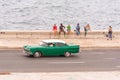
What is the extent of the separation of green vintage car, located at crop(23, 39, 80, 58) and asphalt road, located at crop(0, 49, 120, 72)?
38 cm

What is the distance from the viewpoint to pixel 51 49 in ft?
106

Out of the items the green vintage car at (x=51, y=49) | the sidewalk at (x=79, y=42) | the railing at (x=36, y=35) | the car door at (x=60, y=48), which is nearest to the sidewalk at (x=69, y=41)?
the sidewalk at (x=79, y=42)

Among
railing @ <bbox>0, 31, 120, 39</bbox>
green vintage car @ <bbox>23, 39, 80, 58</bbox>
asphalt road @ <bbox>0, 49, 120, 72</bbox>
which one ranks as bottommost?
asphalt road @ <bbox>0, 49, 120, 72</bbox>

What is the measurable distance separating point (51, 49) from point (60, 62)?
7.25 ft

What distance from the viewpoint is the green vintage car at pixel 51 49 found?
31828mm

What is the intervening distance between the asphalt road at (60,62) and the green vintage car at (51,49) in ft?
1.26

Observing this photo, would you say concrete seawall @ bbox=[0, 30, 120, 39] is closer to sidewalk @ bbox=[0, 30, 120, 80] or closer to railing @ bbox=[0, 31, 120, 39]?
railing @ bbox=[0, 31, 120, 39]

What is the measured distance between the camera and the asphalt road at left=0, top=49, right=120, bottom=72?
27995mm

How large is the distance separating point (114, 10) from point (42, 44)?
104587 millimetres
